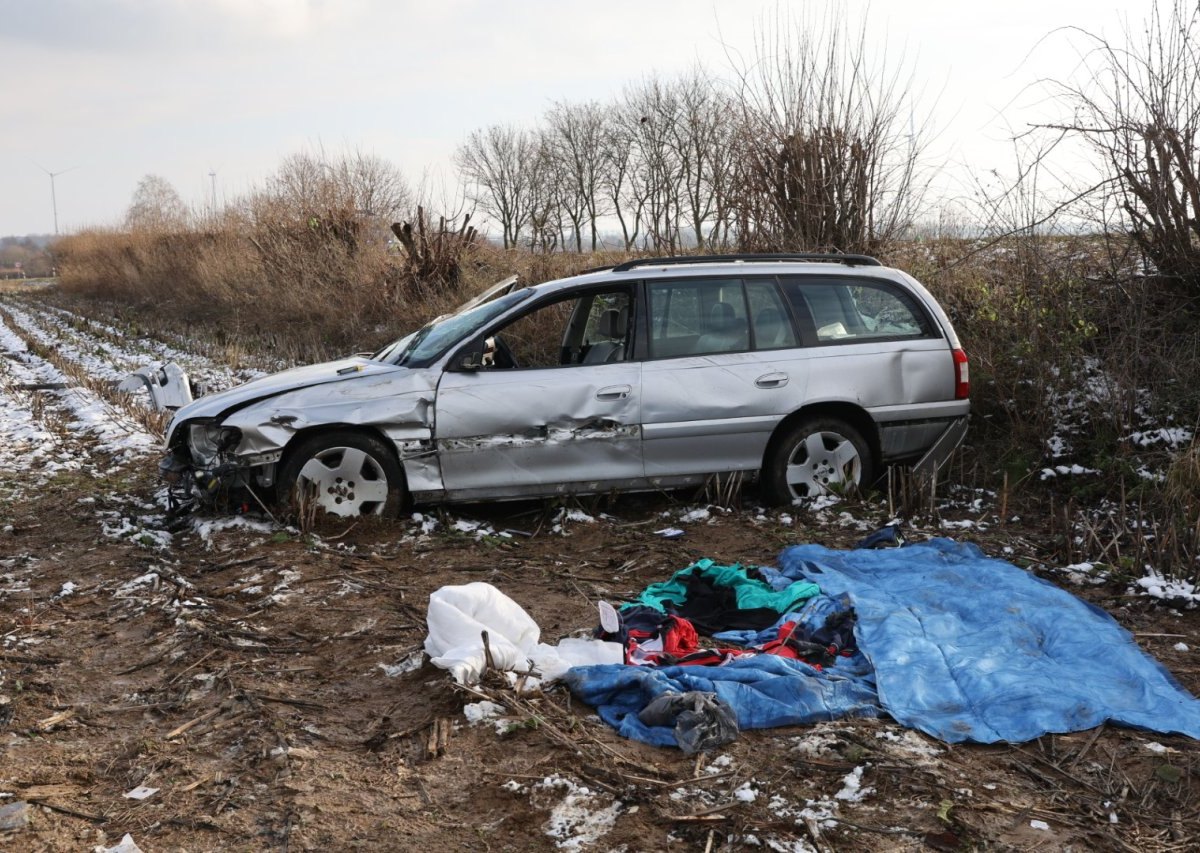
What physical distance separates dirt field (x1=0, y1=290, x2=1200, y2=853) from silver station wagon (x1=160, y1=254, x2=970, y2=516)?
478mm

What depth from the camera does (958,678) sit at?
173 inches

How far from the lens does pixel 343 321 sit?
58.8 ft

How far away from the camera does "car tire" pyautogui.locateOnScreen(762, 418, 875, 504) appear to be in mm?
6980

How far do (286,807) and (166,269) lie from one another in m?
31.6

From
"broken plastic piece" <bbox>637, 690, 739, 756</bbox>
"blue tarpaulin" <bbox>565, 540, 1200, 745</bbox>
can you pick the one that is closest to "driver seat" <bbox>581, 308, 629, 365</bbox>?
"blue tarpaulin" <bbox>565, 540, 1200, 745</bbox>

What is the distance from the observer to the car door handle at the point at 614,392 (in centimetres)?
664

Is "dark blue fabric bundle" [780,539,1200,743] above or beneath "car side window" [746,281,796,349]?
beneath

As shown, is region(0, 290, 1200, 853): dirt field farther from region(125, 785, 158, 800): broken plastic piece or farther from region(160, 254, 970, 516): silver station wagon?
region(160, 254, 970, 516): silver station wagon

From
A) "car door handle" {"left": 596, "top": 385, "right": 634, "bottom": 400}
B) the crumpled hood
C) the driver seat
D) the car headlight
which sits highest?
the driver seat

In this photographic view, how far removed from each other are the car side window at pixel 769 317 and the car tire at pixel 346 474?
8.47 ft

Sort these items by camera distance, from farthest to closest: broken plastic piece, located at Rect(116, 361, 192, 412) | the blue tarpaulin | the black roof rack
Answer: broken plastic piece, located at Rect(116, 361, 192, 412), the black roof rack, the blue tarpaulin

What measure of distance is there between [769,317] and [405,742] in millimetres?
4104

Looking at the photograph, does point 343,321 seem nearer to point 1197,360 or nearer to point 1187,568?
point 1197,360

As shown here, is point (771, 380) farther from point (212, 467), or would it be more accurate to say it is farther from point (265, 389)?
point (212, 467)
